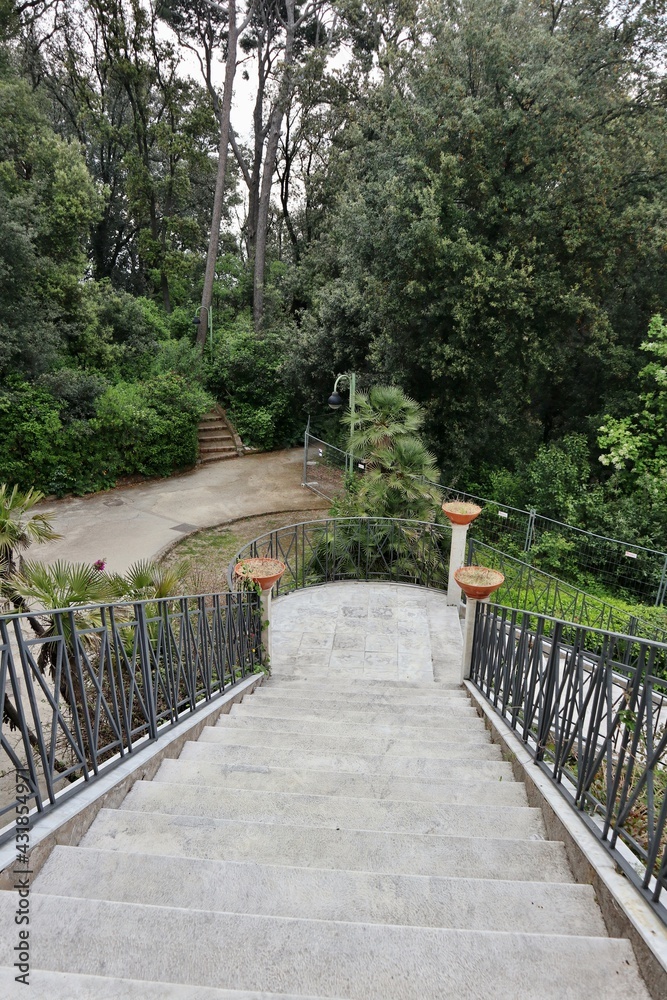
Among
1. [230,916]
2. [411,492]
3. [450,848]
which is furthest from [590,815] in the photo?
[411,492]

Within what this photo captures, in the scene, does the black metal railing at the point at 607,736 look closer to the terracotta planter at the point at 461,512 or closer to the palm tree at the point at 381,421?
the terracotta planter at the point at 461,512

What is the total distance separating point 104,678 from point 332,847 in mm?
2588

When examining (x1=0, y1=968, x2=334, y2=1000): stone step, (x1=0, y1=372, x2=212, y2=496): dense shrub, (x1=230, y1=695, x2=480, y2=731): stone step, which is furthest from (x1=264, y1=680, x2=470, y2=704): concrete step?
(x1=0, y1=372, x2=212, y2=496): dense shrub

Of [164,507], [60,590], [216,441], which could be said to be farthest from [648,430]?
[60,590]

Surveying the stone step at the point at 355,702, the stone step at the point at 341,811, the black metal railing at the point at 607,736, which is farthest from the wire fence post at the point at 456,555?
the stone step at the point at 341,811

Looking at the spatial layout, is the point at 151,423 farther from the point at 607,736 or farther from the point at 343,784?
the point at 607,736

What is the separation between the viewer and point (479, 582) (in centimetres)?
493

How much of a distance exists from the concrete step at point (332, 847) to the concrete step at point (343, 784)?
48cm

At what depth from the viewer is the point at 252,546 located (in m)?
7.05

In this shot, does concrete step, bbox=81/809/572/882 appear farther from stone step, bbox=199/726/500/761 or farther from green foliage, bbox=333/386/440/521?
green foliage, bbox=333/386/440/521

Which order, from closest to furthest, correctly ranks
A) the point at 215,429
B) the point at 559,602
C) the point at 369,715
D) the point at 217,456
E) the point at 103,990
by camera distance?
the point at 103,990 < the point at 369,715 < the point at 559,602 < the point at 217,456 < the point at 215,429

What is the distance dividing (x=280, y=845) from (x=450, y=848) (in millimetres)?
735

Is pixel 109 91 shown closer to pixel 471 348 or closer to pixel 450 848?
pixel 471 348

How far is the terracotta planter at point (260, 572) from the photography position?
5387 millimetres
